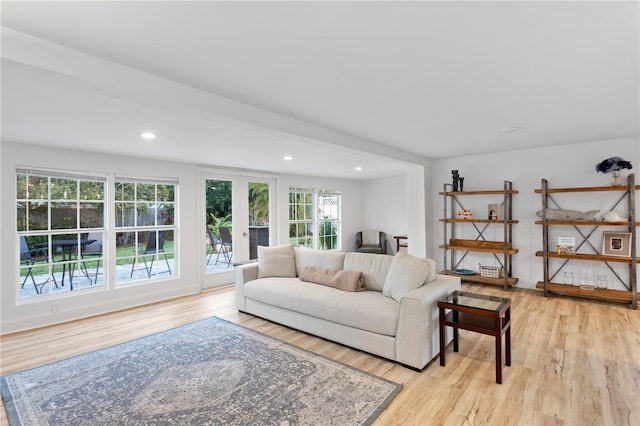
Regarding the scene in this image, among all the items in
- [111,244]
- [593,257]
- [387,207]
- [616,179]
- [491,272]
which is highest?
[616,179]

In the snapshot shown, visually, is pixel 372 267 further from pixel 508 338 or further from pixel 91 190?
pixel 91 190

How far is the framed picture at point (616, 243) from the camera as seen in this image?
4160 millimetres

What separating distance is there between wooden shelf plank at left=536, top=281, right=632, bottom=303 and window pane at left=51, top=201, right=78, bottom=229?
Answer: 6532mm

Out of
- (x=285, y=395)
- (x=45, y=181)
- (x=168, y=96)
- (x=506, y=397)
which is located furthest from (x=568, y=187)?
(x=45, y=181)

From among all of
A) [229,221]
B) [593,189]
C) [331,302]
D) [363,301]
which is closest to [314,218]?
[229,221]

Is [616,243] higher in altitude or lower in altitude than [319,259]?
higher

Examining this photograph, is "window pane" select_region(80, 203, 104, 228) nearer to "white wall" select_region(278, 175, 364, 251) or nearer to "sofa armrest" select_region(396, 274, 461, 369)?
"white wall" select_region(278, 175, 364, 251)

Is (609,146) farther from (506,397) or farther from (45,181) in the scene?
(45,181)

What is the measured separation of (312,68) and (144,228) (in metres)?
3.99

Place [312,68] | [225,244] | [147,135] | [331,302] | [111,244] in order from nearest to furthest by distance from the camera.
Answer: [312,68] → [331,302] → [147,135] → [111,244] → [225,244]

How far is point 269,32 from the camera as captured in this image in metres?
1.59

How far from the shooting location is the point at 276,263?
4.25m

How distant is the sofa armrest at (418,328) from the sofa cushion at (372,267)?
0.65 metres

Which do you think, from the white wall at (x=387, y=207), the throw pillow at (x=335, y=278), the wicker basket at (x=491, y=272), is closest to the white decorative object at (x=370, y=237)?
the white wall at (x=387, y=207)
